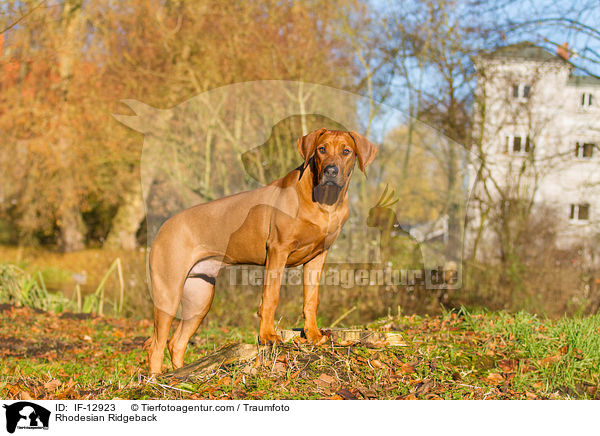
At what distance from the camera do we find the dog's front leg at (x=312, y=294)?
396 centimetres

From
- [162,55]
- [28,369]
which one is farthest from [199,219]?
[162,55]

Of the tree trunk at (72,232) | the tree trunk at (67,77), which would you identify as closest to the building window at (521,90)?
the tree trunk at (67,77)

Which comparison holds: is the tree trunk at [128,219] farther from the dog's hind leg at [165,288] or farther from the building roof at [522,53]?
the dog's hind leg at [165,288]

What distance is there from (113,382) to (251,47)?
7686 mm

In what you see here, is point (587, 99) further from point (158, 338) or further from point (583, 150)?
point (158, 338)

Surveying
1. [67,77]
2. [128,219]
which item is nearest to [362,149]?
[128,219]

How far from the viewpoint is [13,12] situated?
7.04m

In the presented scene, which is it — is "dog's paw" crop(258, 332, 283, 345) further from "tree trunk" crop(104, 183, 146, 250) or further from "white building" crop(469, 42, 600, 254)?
"tree trunk" crop(104, 183, 146, 250)

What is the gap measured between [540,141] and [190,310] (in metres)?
8.03

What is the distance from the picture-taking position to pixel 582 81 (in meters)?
9.71
